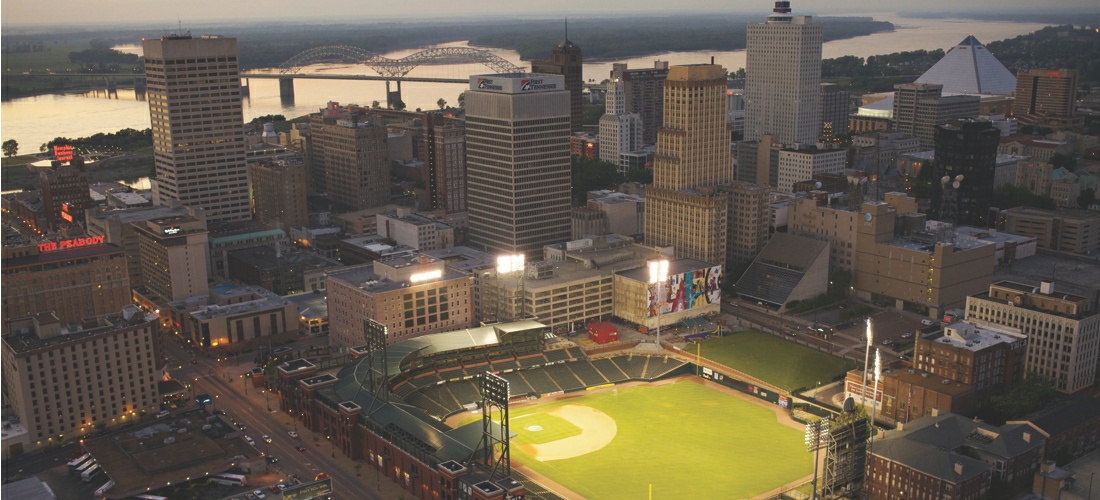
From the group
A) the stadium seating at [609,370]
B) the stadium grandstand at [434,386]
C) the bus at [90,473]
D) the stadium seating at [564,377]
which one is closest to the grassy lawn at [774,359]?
the stadium grandstand at [434,386]

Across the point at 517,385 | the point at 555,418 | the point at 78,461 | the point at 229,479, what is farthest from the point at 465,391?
the point at 78,461

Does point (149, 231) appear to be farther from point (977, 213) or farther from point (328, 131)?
point (977, 213)

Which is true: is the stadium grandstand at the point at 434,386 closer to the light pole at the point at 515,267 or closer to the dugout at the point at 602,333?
the dugout at the point at 602,333

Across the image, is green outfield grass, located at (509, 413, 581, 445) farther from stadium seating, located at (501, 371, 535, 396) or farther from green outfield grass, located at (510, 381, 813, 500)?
stadium seating, located at (501, 371, 535, 396)

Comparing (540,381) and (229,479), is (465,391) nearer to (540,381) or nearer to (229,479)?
(540,381)

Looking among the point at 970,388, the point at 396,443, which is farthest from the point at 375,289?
the point at 970,388

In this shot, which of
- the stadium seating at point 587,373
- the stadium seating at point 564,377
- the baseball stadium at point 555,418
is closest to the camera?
the baseball stadium at point 555,418

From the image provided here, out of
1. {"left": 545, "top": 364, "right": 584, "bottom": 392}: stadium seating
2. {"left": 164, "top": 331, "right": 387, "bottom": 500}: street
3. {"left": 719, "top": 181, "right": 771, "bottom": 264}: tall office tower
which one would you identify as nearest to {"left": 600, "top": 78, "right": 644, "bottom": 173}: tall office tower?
{"left": 719, "top": 181, "right": 771, "bottom": 264}: tall office tower
